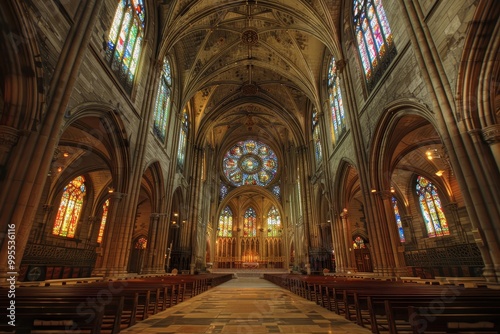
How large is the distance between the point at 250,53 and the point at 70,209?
1884cm

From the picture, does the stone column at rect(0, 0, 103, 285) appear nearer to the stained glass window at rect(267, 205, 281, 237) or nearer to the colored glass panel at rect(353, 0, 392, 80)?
the colored glass panel at rect(353, 0, 392, 80)

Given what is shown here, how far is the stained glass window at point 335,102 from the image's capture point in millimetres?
16156

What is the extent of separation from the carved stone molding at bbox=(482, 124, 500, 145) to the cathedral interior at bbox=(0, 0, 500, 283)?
0.02m

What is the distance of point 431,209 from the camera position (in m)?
18.2

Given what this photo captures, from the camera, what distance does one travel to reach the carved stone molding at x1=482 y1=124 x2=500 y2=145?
5941 mm

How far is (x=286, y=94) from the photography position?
25.4 m

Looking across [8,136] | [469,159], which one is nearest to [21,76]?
[8,136]

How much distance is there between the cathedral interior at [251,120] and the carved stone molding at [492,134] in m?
0.02

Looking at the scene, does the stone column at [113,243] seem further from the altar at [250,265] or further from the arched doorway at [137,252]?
the altar at [250,265]

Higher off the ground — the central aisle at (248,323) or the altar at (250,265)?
the altar at (250,265)

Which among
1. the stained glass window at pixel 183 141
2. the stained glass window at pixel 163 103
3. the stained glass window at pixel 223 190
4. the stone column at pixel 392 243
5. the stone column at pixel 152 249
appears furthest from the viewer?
the stained glass window at pixel 223 190

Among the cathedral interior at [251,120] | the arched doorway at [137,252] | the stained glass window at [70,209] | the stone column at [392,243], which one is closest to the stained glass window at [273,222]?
the cathedral interior at [251,120]

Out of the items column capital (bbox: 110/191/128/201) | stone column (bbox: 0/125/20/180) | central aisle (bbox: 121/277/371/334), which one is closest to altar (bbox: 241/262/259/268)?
column capital (bbox: 110/191/128/201)

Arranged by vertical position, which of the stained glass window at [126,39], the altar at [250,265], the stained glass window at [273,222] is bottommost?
the altar at [250,265]
